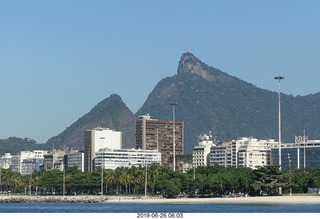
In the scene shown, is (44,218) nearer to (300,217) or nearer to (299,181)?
(300,217)

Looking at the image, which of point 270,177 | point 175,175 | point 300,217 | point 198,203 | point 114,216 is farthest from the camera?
point 175,175

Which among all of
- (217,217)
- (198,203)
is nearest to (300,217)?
(217,217)

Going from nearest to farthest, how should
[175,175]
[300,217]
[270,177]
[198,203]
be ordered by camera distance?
[300,217] → [198,203] → [270,177] → [175,175]

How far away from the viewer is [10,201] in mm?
186625

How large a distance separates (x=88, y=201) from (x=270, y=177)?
34.6 metres

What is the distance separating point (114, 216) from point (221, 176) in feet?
432

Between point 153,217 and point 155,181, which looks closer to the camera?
point 153,217

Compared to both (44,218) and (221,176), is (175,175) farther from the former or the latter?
(44,218)

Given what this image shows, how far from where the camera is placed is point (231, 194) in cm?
17262

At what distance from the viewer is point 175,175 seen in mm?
194875

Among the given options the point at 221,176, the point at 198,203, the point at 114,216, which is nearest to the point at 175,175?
the point at 221,176

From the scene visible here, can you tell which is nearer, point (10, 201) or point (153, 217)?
point (153, 217)

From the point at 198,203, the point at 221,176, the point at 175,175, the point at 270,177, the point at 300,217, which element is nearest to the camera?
the point at 300,217

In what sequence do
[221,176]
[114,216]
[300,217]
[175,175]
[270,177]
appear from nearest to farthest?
[300,217] < [114,216] < [270,177] < [221,176] < [175,175]
